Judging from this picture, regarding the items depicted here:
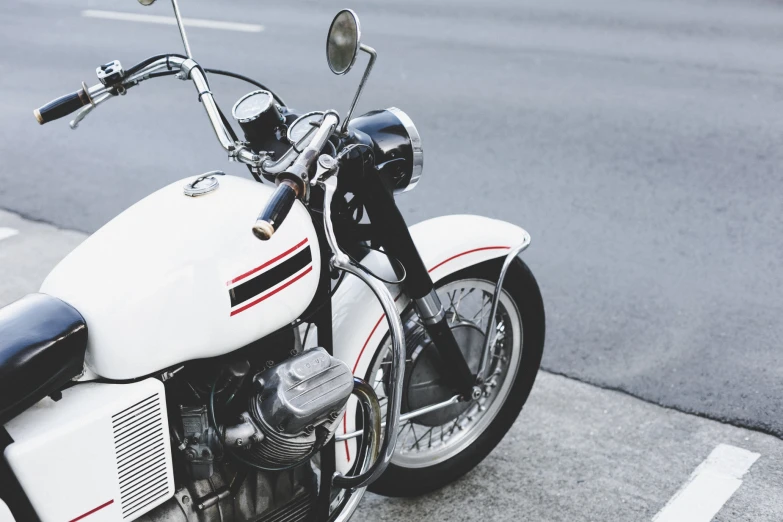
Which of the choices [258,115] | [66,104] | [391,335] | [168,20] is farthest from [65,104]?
[168,20]

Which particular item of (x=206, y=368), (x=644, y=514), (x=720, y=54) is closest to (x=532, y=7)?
(x=720, y=54)

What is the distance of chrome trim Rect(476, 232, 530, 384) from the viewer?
2.79 metres

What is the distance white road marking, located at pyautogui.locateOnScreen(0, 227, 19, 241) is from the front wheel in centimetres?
322

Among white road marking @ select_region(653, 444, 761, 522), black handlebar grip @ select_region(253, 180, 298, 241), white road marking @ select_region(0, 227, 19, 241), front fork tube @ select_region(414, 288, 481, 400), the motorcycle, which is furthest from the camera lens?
white road marking @ select_region(0, 227, 19, 241)

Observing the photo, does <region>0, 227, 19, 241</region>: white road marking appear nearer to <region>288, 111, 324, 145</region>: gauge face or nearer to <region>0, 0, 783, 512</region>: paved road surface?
<region>0, 0, 783, 512</region>: paved road surface

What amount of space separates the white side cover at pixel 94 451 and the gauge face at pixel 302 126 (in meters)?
0.68

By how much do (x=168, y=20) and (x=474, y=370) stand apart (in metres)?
8.07

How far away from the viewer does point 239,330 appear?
81.4 inches

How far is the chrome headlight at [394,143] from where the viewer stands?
2.47 m

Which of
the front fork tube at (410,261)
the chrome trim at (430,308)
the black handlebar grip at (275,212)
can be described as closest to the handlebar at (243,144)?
the black handlebar grip at (275,212)

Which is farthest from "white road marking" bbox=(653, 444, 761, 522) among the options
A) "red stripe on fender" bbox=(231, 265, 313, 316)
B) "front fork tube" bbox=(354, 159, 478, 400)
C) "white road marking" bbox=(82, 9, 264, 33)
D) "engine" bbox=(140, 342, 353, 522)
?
"white road marking" bbox=(82, 9, 264, 33)

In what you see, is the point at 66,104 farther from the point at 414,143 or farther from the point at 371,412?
the point at 371,412

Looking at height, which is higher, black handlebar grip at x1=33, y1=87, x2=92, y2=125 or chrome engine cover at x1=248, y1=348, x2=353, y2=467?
black handlebar grip at x1=33, y1=87, x2=92, y2=125

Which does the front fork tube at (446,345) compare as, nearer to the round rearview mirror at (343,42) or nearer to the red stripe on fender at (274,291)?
the red stripe on fender at (274,291)
